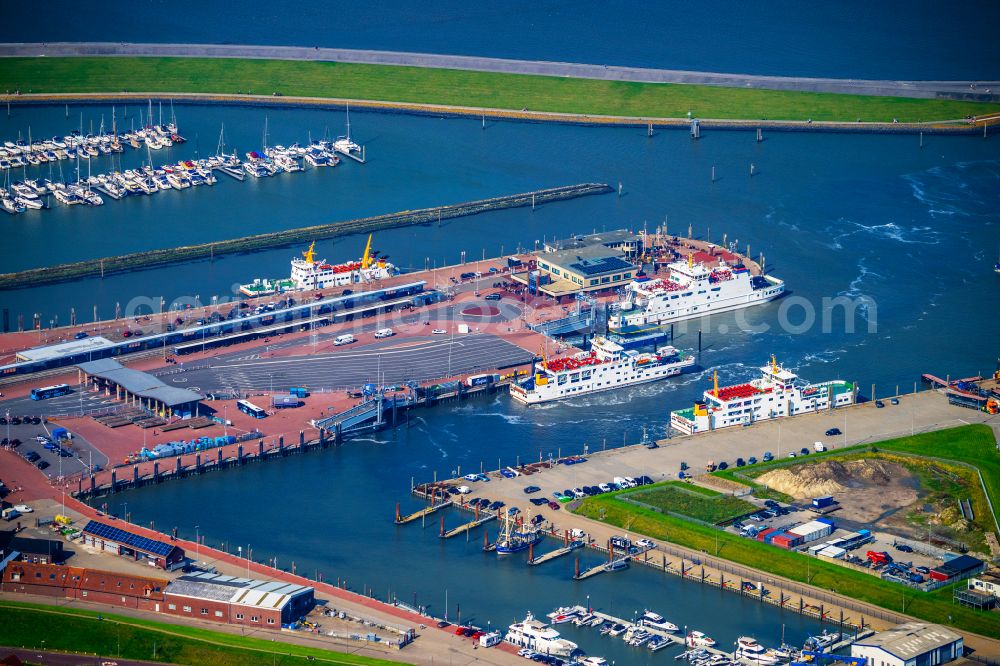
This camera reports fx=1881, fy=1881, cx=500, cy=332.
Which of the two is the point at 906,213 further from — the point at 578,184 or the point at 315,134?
the point at 315,134

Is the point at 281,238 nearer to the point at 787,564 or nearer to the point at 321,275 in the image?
the point at 321,275

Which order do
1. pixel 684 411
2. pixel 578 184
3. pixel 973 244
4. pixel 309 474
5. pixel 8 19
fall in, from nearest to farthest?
pixel 309 474 < pixel 684 411 < pixel 973 244 < pixel 578 184 < pixel 8 19

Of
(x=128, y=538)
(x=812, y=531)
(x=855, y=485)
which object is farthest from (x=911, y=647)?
(x=128, y=538)

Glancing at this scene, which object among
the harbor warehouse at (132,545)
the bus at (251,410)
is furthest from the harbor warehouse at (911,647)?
the bus at (251,410)

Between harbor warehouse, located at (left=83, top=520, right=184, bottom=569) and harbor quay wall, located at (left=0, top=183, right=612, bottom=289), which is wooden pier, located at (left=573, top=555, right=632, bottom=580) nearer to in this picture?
harbor warehouse, located at (left=83, top=520, right=184, bottom=569)

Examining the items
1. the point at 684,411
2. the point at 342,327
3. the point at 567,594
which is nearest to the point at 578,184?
the point at 342,327
